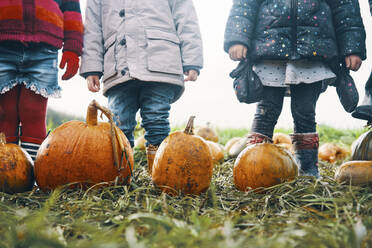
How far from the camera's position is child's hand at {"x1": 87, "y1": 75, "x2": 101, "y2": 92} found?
2377 mm

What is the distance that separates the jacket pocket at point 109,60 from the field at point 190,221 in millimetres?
986

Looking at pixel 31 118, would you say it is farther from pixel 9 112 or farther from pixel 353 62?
pixel 353 62

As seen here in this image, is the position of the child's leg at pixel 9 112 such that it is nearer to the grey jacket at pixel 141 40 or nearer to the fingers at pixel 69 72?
the fingers at pixel 69 72

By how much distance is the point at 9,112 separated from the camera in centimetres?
202

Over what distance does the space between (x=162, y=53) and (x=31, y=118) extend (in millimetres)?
1037

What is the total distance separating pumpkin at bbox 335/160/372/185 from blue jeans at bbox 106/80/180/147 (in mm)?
1219

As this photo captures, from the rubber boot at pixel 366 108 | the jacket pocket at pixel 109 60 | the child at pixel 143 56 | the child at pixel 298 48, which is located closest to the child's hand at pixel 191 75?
the child at pixel 143 56

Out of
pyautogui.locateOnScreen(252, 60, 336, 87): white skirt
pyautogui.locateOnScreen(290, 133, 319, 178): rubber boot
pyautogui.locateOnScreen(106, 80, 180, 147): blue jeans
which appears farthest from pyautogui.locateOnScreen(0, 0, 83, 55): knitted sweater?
pyautogui.locateOnScreen(290, 133, 319, 178): rubber boot

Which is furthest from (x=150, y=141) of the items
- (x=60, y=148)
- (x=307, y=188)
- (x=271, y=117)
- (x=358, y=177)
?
(x=358, y=177)

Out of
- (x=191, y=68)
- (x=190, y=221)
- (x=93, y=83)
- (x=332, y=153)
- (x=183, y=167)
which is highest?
(x=191, y=68)

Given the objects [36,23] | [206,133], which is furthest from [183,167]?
[206,133]

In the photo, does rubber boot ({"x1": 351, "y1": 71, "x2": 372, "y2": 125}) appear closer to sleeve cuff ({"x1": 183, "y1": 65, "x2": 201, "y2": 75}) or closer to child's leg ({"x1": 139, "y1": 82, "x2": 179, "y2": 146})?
sleeve cuff ({"x1": 183, "y1": 65, "x2": 201, "y2": 75})

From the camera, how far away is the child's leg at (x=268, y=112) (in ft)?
7.38

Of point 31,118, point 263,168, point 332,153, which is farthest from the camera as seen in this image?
point 332,153
